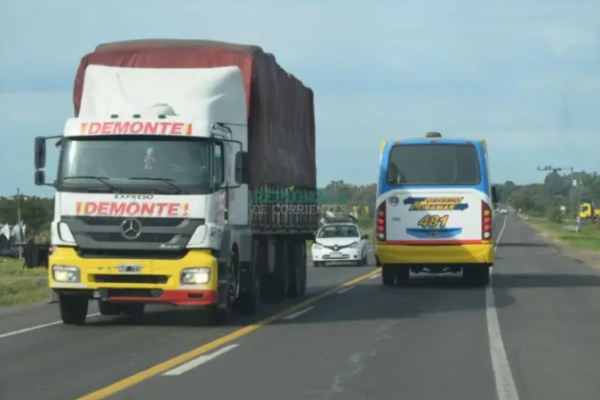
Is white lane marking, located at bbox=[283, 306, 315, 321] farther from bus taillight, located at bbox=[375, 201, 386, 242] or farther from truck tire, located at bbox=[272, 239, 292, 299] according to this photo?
bus taillight, located at bbox=[375, 201, 386, 242]

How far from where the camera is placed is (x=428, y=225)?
24656 millimetres

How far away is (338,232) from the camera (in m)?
39.2

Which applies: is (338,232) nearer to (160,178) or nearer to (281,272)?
(281,272)

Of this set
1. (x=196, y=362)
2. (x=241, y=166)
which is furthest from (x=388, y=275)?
(x=196, y=362)

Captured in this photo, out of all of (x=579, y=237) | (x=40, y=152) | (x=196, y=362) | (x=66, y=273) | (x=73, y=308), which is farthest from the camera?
(x=579, y=237)

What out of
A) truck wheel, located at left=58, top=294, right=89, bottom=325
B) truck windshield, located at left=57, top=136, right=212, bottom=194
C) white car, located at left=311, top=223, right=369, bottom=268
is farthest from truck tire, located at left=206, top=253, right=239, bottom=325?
white car, located at left=311, top=223, right=369, bottom=268

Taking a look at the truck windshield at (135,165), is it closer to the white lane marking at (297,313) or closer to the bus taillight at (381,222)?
the white lane marking at (297,313)

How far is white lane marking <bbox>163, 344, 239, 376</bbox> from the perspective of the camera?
1129 centimetres

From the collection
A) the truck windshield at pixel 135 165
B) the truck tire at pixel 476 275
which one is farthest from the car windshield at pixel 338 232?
the truck windshield at pixel 135 165

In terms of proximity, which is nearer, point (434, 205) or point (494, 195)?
point (434, 205)

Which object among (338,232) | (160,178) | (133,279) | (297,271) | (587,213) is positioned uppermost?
(587,213)

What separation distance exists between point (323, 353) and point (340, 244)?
1021 inches

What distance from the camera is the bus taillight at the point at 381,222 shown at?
81.8 feet

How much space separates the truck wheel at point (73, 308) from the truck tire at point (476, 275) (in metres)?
11.5
